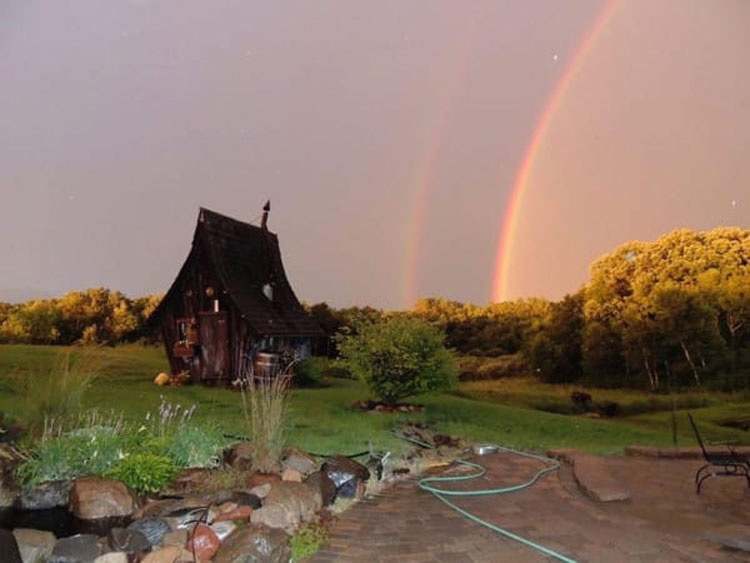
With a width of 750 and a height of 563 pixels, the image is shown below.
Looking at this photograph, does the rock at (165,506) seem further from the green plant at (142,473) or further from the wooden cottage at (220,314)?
the wooden cottage at (220,314)

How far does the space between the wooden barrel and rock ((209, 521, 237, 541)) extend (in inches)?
356

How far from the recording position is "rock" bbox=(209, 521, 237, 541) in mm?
3828

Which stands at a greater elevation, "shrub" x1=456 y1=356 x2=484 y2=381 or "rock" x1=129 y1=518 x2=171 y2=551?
"shrub" x1=456 y1=356 x2=484 y2=381

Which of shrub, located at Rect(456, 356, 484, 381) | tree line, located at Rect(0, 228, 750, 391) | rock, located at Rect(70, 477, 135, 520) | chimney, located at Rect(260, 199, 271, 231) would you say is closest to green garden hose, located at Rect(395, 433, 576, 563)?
rock, located at Rect(70, 477, 135, 520)

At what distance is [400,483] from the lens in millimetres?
5402

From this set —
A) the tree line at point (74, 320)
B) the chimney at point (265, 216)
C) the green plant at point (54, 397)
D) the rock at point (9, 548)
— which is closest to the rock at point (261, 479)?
the rock at point (9, 548)

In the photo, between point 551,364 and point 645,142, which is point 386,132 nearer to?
point 645,142

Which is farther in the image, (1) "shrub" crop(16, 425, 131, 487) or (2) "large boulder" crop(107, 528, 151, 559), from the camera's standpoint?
(1) "shrub" crop(16, 425, 131, 487)

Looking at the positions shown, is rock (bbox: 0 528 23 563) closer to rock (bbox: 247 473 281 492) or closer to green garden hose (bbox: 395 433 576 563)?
rock (bbox: 247 473 281 492)

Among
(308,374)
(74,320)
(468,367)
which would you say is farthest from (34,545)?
(74,320)

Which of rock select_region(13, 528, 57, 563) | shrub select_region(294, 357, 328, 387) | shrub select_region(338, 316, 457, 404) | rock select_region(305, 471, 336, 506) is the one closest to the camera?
rock select_region(13, 528, 57, 563)

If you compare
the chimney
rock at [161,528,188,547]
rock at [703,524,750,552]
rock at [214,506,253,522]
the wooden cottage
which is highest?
the chimney

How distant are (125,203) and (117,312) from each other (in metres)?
5.72

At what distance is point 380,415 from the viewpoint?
948 centimetres
